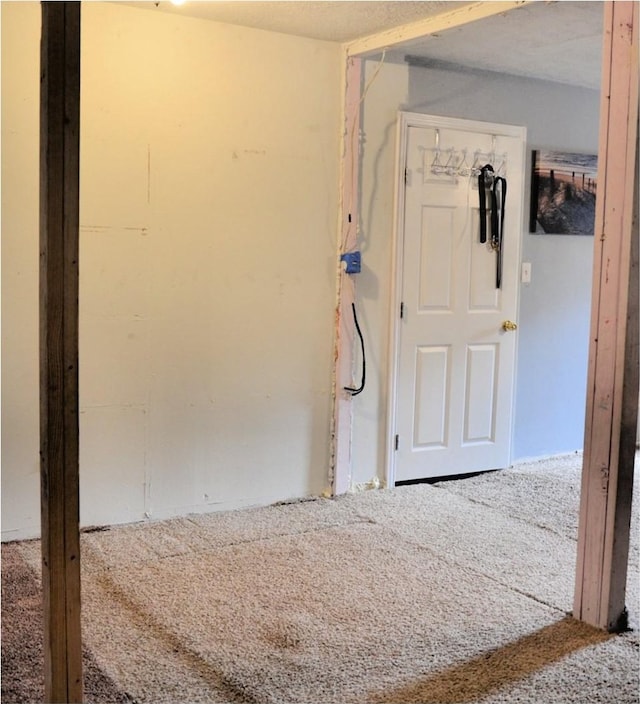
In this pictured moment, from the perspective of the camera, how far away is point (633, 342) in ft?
Answer: 8.98

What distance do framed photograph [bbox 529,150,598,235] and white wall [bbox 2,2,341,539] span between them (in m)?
1.43

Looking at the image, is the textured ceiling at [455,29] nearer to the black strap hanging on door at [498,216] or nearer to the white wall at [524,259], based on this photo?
the white wall at [524,259]

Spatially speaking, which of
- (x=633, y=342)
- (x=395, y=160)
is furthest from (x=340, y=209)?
(x=633, y=342)

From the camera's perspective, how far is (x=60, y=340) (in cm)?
188

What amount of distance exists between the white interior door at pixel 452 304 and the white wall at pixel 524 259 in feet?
0.29

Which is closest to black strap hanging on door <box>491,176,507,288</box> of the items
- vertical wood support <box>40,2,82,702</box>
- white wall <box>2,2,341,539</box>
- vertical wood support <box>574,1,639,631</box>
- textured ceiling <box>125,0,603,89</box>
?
textured ceiling <box>125,0,603,89</box>

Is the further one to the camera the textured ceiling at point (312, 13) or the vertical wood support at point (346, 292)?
the vertical wood support at point (346, 292)

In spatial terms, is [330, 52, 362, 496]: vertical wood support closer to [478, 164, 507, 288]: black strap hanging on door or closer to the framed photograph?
[478, 164, 507, 288]: black strap hanging on door

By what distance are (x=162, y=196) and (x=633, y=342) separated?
7.01 ft

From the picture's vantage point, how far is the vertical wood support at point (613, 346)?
106 inches

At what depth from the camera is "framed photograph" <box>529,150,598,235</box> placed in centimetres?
497

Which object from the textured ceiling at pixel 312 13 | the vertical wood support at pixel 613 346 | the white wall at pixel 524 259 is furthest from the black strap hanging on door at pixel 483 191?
the vertical wood support at pixel 613 346

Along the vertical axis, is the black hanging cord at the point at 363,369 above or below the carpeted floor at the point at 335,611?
above

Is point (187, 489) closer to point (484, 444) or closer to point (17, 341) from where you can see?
point (17, 341)
